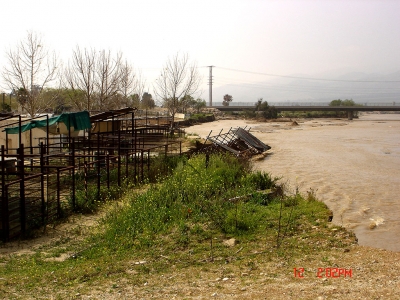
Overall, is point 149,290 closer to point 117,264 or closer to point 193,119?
point 117,264

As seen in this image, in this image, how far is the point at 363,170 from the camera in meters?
25.3

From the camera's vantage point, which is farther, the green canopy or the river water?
the green canopy

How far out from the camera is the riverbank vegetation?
736 centimetres

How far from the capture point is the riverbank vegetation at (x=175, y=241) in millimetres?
7365

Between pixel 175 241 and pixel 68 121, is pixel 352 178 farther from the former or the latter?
pixel 175 241

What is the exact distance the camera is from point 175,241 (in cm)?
920

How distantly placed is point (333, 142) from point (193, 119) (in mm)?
23939

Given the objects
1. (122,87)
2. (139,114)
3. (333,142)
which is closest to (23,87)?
(122,87)
